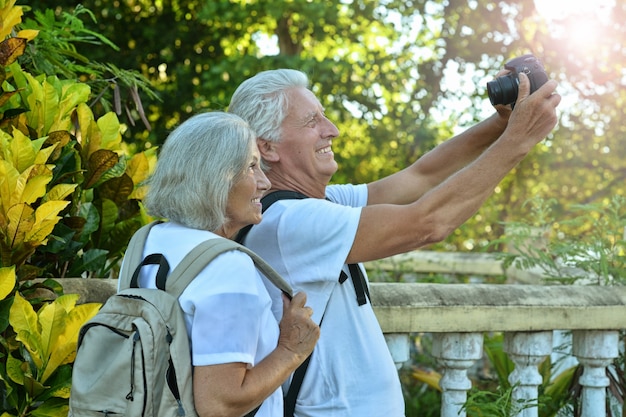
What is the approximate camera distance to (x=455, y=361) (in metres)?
2.95

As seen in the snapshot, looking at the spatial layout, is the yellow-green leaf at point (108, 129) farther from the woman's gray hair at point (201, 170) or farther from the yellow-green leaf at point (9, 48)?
the woman's gray hair at point (201, 170)

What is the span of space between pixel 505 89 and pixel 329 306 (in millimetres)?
779

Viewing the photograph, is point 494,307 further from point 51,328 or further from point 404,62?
point 404,62

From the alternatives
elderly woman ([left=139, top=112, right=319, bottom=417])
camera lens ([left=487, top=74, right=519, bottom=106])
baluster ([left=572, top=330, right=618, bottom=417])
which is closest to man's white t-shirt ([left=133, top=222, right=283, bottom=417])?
elderly woman ([left=139, top=112, right=319, bottom=417])

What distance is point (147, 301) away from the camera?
1640 mm

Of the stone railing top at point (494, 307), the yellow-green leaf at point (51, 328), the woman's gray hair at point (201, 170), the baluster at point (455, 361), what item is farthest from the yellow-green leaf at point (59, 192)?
the baluster at point (455, 361)

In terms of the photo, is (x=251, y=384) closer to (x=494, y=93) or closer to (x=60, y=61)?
(x=494, y=93)

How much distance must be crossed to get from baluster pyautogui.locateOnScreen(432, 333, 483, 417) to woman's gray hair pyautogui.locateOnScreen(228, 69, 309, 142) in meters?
1.11

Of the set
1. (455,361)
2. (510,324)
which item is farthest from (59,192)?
(510,324)

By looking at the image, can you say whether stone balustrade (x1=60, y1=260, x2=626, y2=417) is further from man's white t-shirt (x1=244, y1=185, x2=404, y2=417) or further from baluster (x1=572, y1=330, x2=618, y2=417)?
man's white t-shirt (x1=244, y1=185, x2=404, y2=417)

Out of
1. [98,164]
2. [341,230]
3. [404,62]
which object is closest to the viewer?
[341,230]

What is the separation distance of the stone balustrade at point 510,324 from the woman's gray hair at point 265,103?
2.59 feet

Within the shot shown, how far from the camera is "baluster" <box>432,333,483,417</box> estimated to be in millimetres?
2943

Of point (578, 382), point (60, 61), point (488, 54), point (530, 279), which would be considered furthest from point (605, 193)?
point (60, 61)
